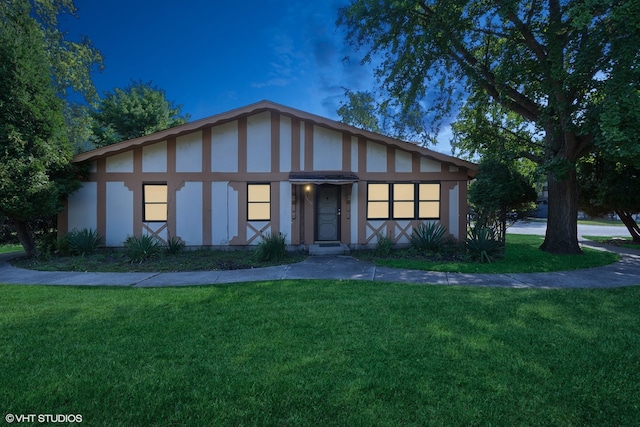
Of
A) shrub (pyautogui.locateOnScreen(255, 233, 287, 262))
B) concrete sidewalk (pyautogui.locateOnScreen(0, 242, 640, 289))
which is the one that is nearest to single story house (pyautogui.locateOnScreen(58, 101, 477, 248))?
shrub (pyautogui.locateOnScreen(255, 233, 287, 262))

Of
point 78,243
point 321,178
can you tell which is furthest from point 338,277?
point 78,243

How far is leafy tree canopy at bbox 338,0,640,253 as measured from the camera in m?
7.08

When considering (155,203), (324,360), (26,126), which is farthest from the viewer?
(155,203)

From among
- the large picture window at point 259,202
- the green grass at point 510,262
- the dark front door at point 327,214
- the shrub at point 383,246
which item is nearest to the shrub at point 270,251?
the large picture window at point 259,202

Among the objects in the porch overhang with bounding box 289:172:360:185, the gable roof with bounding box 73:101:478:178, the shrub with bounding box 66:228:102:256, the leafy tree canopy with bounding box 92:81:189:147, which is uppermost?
the leafy tree canopy with bounding box 92:81:189:147

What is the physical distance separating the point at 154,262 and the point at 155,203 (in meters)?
3.05

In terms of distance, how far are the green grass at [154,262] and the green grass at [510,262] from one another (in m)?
3.08

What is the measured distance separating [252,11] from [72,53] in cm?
802

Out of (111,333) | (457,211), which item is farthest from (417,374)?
(457,211)

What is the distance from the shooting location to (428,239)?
10.2 meters

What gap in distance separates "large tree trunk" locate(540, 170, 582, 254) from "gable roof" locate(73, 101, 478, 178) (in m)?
3.02

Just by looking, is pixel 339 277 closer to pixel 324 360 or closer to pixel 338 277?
pixel 338 277

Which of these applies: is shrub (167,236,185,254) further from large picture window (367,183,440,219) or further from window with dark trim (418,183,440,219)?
window with dark trim (418,183,440,219)

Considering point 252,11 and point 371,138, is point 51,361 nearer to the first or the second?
point 371,138
